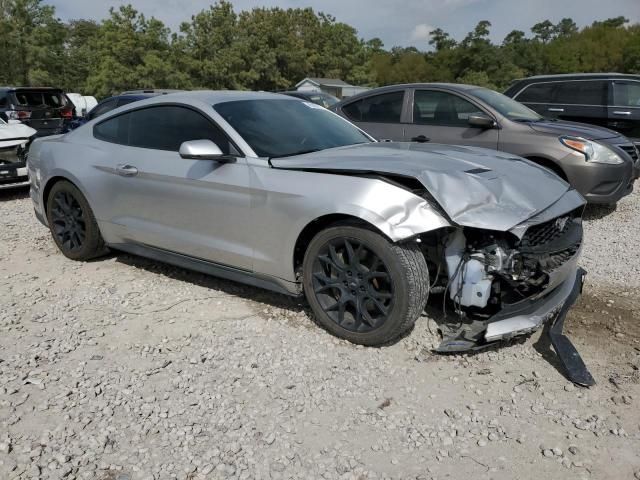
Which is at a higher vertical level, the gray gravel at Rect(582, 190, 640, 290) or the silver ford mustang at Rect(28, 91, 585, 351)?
the silver ford mustang at Rect(28, 91, 585, 351)

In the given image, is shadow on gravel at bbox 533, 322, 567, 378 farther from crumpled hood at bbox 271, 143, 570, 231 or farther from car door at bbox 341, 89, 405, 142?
car door at bbox 341, 89, 405, 142

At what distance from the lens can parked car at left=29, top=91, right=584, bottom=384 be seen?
309 centimetres

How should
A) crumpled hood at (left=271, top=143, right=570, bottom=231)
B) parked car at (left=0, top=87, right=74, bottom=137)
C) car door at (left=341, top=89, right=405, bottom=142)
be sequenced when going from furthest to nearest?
parked car at (left=0, top=87, right=74, bottom=137), car door at (left=341, top=89, right=405, bottom=142), crumpled hood at (left=271, top=143, right=570, bottom=231)

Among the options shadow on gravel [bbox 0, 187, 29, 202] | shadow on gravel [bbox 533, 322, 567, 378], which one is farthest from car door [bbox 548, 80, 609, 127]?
shadow on gravel [bbox 0, 187, 29, 202]

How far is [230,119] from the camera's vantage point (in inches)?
152

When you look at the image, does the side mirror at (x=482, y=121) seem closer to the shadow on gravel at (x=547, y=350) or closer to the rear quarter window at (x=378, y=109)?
the rear quarter window at (x=378, y=109)

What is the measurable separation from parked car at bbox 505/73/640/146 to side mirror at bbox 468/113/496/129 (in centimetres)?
321

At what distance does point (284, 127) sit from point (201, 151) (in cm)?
76

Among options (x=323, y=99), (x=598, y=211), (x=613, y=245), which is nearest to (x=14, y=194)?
(x=323, y=99)

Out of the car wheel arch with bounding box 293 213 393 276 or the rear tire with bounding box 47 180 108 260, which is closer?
the car wheel arch with bounding box 293 213 393 276

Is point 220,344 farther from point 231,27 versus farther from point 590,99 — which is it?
point 231,27

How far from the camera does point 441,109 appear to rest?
6.94 m

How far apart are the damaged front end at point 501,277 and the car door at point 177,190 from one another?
4.49ft

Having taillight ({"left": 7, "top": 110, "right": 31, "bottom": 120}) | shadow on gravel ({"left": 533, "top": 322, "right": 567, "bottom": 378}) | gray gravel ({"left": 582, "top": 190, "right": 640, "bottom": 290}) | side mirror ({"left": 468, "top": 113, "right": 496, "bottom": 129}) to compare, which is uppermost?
side mirror ({"left": 468, "top": 113, "right": 496, "bottom": 129})
